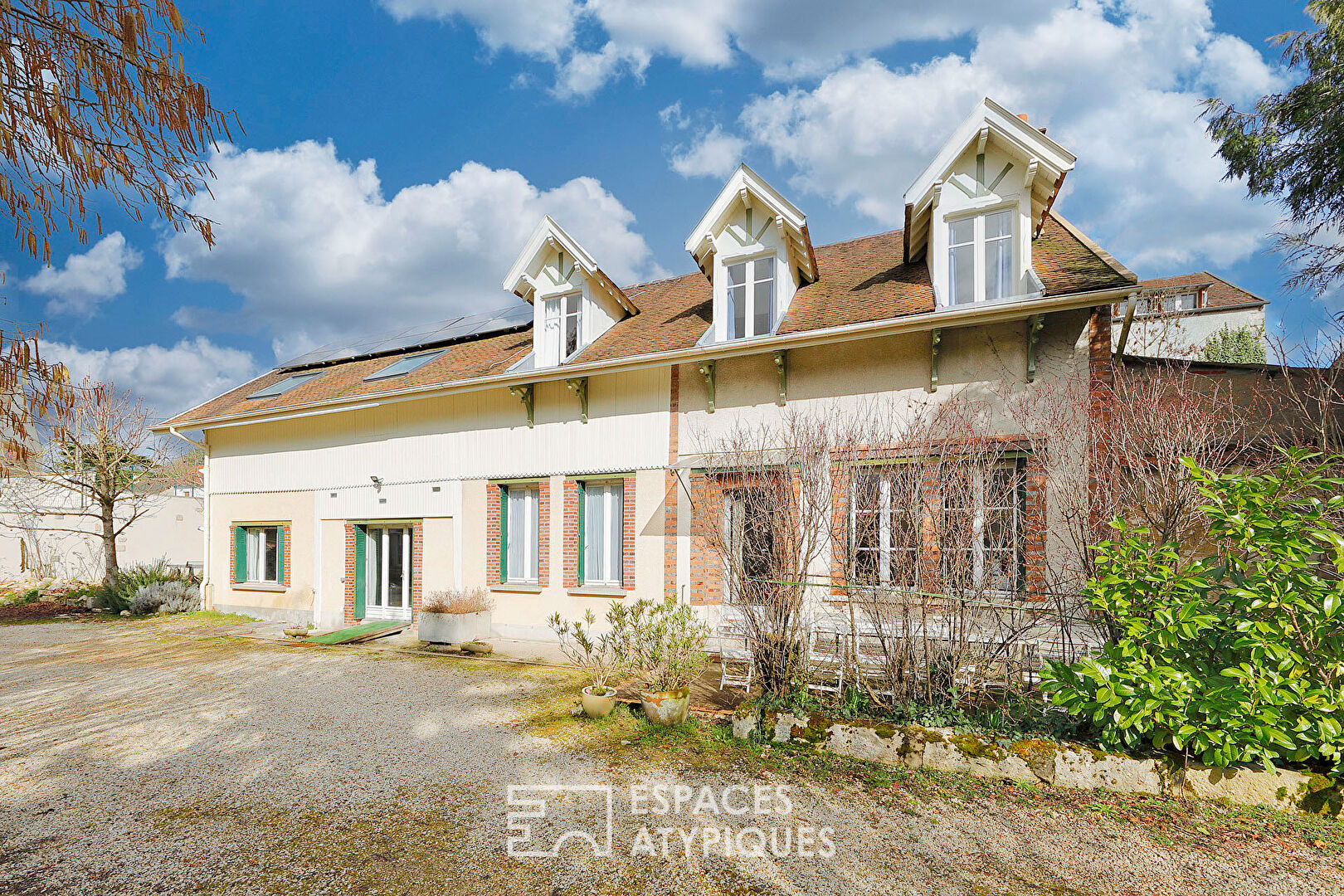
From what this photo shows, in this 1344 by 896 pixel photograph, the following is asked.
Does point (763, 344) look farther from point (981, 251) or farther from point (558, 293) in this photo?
point (558, 293)

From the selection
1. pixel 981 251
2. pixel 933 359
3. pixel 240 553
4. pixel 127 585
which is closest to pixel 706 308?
pixel 933 359

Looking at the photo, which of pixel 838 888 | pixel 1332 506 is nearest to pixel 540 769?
pixel 838 888

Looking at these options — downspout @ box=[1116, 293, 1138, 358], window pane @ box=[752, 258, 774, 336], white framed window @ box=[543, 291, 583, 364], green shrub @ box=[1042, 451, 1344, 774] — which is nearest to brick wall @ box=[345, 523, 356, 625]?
white framed window @ box=[543, 291, 583, 364]

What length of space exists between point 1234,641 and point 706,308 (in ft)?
29.6

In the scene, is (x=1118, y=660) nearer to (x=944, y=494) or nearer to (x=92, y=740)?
(x=944, y=494)

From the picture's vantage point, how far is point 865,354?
965 centimetres

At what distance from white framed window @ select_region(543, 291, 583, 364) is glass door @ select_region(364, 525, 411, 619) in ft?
16.3

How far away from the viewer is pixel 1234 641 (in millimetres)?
4875

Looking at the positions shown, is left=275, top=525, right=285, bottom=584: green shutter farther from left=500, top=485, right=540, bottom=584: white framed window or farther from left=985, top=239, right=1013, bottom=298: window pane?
left=985, top=239, right=1013, bottom=298: window pane

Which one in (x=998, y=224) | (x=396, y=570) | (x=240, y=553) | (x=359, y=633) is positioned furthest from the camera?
(x=240, y=553)

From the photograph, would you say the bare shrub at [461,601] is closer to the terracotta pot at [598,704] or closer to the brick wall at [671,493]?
the brick wall at [671,493]

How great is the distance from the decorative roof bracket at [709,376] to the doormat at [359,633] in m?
7.70

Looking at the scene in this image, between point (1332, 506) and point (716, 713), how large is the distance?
210 inches

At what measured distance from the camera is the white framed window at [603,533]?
11.6 m
